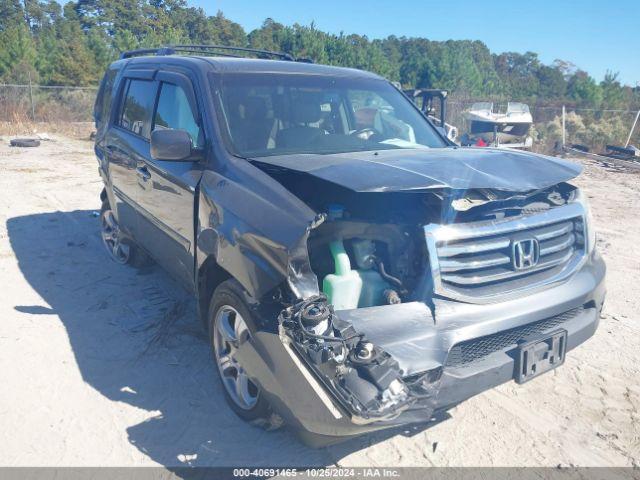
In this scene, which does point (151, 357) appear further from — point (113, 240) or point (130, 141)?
point (113, 240)

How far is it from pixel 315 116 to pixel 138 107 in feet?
5.83

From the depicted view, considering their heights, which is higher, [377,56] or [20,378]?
[377,56]

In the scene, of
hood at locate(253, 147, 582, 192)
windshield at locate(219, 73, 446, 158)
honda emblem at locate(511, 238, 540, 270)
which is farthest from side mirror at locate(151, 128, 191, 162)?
honda emblem at locate(511, 238, 540, 270)

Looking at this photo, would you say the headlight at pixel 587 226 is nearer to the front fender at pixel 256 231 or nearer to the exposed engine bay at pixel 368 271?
the exposed engine bay at pixel 368 271

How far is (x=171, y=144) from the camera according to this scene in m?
3.30

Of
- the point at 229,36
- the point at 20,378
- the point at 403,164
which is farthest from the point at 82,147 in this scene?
the point at 229,36

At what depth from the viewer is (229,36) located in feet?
193

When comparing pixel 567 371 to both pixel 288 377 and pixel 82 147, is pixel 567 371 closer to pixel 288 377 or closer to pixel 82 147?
pixel 288 377

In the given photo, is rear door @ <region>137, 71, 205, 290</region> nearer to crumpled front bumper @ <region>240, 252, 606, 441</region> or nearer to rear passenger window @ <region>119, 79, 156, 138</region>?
rear passenger window @ <region>119, 79, 156, 138</region>

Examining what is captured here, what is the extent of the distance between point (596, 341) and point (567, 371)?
0.64 metres

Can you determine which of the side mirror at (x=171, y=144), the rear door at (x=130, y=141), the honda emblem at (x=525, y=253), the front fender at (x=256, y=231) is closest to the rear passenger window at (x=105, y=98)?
the rear door at (x=130, y=141)

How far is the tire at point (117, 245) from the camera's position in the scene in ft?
18.4

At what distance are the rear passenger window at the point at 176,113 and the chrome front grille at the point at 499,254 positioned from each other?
1.83m

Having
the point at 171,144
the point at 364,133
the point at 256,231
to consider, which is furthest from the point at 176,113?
the point at 256,231
